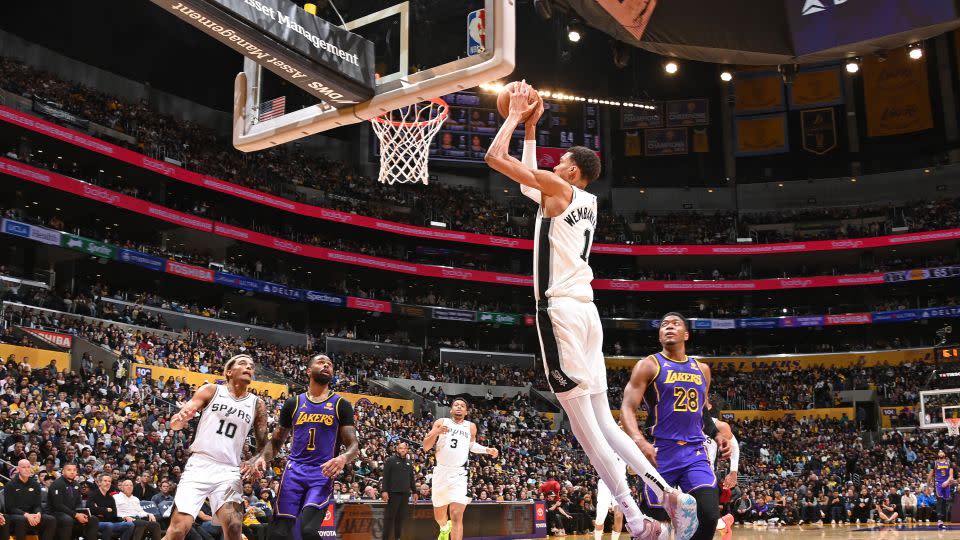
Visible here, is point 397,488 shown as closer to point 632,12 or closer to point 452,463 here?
point 452,463

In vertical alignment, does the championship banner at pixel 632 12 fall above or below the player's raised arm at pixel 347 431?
above

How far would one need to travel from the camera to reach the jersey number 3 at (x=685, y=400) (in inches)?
237

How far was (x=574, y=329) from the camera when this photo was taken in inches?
216

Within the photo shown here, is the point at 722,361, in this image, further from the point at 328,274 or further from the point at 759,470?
the point at 328,274

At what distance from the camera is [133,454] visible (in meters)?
18.3

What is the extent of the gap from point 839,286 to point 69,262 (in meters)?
38.4

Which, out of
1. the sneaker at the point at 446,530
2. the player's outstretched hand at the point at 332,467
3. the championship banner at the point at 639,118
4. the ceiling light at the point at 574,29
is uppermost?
the championship banner at the point at 639,118

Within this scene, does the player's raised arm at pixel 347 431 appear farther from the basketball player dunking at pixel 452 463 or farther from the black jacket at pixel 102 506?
the black jacket at pixel 102 506

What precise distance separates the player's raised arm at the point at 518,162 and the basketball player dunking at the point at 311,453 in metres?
2.81

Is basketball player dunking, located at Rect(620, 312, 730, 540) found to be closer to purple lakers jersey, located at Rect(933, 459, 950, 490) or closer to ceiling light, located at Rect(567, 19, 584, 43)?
ceiling light, located at Rect(567, 19, 584, 43)

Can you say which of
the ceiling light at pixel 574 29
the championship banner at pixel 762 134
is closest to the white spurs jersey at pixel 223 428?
the ceiling light at pixel 574 29

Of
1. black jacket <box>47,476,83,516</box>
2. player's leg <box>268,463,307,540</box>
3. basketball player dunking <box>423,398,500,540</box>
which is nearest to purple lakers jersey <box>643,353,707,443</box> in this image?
player's leg <box>268,463,307,540</box>

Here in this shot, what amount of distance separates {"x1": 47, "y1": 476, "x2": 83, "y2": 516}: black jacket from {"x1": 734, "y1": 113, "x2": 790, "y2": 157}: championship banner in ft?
139

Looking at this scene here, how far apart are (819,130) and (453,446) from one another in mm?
40775
